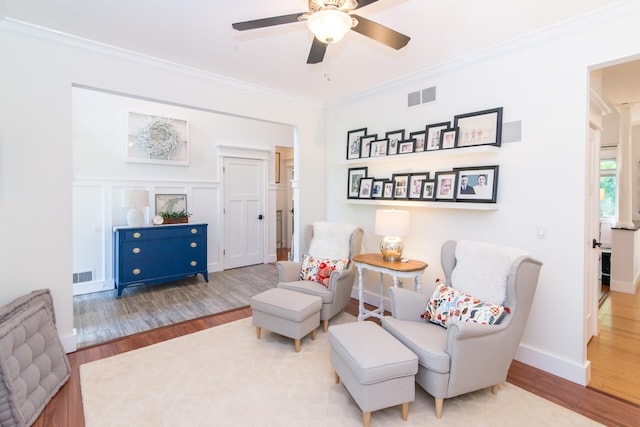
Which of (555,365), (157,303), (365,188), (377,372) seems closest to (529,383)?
(555,365)

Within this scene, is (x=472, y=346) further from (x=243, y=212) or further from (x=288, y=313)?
(x=243, y=212)

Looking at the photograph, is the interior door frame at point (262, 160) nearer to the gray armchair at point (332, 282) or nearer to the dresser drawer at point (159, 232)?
the dresser drawer at point (159, 232)

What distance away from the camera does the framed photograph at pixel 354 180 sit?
3977mm

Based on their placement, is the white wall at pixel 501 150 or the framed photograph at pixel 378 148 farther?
the framed photograph at pixel 378 148

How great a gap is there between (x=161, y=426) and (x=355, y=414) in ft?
3.85

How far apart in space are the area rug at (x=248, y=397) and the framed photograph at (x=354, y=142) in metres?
2.42

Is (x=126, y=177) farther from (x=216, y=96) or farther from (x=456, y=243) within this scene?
(x=456, y=243)

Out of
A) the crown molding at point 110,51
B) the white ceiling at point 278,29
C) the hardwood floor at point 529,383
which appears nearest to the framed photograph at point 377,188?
the white ceiling at point 278,29

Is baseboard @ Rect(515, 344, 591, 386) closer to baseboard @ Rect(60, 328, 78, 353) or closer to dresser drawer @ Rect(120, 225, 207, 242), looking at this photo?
baseboard @ Rect(60, 328, 78, 353)

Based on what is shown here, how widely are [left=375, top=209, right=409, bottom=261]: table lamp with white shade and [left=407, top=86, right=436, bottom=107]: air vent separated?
1227mm

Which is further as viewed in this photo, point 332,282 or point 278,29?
point 332,282

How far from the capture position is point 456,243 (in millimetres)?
2609

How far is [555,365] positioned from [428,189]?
1790 millimetres

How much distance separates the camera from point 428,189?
3.19 meters
